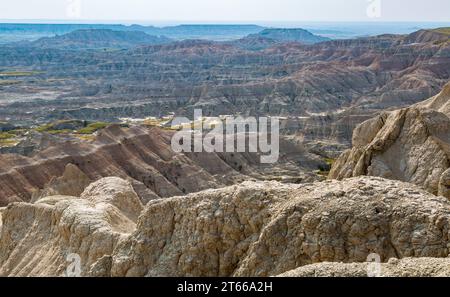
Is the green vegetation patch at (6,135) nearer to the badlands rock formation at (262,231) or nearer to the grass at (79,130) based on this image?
the grass at (79,130)

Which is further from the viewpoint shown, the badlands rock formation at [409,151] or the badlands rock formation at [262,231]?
the badlands rock formation at [409,151]

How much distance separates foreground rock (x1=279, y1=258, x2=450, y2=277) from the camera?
31.7 feet

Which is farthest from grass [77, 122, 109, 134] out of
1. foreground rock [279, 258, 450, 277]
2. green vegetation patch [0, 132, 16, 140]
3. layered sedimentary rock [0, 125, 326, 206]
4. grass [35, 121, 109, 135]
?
foreground rock [279, 258, 450, 277]

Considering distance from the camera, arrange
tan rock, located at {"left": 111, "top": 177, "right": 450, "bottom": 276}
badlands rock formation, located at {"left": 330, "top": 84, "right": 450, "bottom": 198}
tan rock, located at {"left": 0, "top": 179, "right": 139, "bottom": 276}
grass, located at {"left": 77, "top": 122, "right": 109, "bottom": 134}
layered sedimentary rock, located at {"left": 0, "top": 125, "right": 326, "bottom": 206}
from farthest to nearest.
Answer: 1. grass, located at {"left": 77, "top": 122, "right": 109, "bottom": 134}
2. layered sedimentary rock, located at {"left": 0, "top": 125, "right": 326, "bottom": 206}
3. badlands rock formation, located at {"left": 330, "top": 84, "right": 450, "bottom": 198}
4. tan rock, located at {"left": 0, "top": 179, "right": 139, "bottom": 276}
5. tan rock, located at {"left": 111, "top": 177, "right": 450, "bottom": 276}

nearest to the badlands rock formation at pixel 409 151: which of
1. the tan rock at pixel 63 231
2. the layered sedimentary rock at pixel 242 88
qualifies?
the tan rock at pixel 63 231

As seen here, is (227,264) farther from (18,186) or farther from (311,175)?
(311,175)

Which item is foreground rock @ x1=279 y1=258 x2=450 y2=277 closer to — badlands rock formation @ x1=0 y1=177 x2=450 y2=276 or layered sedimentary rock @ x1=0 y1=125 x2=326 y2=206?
badlands rock formation @ x1=0 y1=177 x2=450 y2=276

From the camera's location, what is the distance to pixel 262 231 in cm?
1369

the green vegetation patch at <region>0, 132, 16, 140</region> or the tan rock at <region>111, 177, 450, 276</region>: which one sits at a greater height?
the tan rock at <region>111, 177, 450, 276</region>

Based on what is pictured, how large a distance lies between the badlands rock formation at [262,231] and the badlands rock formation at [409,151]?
28.2ft

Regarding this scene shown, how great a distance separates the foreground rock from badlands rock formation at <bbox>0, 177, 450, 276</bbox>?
5.44 ft

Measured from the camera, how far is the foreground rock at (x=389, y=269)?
9656mm
